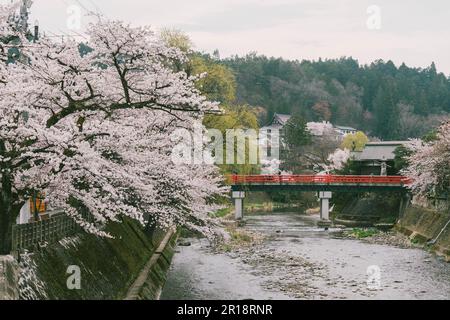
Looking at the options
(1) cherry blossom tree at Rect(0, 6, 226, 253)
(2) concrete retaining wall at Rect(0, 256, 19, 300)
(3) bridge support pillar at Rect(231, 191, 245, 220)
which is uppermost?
(1) cherry blossom tree at Rect(0, 6, 226, 253)

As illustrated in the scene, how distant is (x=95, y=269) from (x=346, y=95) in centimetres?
13564

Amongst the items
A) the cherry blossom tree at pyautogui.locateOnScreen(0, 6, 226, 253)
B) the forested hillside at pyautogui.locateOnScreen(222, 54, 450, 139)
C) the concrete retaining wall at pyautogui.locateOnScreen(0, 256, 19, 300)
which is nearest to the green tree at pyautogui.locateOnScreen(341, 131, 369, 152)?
the forested hillside at pyautogui.locateOnScreen(222, 54, 450, 139)

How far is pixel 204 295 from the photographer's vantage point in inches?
931

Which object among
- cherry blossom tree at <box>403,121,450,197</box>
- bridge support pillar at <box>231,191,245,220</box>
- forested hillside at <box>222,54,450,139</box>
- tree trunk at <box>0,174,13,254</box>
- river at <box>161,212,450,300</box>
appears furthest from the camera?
forested hillside at <box>222,54,450,139</box>

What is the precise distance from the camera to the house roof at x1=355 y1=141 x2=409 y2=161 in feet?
221

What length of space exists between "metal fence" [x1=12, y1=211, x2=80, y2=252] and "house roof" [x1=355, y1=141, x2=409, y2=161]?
171 feet

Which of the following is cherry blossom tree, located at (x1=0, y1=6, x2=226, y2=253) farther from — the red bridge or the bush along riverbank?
the red bridge

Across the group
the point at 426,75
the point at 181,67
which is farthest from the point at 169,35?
the point at 426,75

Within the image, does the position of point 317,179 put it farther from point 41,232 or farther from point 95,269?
point 41,232

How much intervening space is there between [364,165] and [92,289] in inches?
2187

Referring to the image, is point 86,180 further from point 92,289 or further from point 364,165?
point 364,165

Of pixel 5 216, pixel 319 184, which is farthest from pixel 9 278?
pixel 319 184

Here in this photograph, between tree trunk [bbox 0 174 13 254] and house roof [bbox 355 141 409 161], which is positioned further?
house roof [bbox 355 141 409 161]

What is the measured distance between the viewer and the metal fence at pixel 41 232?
15.1 m
